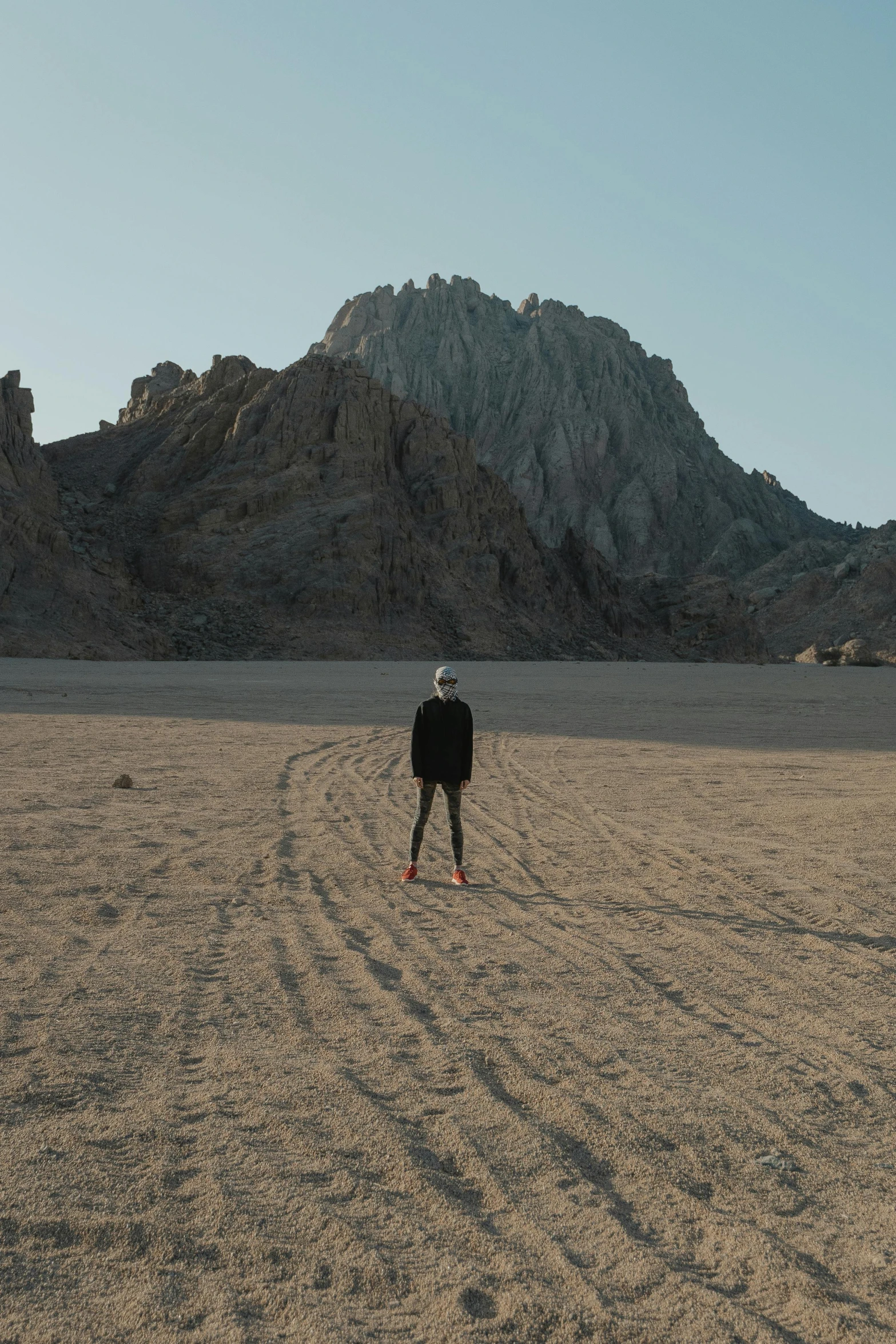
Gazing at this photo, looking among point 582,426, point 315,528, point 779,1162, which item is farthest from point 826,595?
point 779,1162

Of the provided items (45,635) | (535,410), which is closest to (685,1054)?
(45,635)

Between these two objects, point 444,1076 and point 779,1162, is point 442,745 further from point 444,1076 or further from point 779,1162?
point 779,1162

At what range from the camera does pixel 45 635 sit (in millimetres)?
46906

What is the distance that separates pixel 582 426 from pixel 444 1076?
13077 centimetres

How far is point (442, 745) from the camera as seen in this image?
8.40 meters

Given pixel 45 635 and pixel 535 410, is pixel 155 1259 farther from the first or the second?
pixel 535 410

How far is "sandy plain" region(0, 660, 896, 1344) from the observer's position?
9.97ft

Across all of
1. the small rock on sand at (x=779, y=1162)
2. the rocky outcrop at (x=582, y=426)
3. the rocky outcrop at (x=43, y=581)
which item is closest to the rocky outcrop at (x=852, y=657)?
the rocky outcrop at (x=43, y=581)

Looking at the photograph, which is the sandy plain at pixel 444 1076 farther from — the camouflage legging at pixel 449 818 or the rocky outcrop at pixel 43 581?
A: the rocky outcrop at pixel 43 581

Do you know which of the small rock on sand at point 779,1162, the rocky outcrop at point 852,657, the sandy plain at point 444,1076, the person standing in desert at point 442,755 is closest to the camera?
the sandy plain at point 444,1076

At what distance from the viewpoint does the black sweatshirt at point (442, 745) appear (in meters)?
8.36

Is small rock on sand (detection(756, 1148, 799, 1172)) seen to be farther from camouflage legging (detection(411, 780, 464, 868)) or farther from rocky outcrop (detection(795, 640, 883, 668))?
rocky outcrop (detection(795, 640, 883, 668))

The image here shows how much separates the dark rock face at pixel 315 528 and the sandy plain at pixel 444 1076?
Result: 45257mm

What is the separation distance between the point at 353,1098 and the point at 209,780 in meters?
9.02
